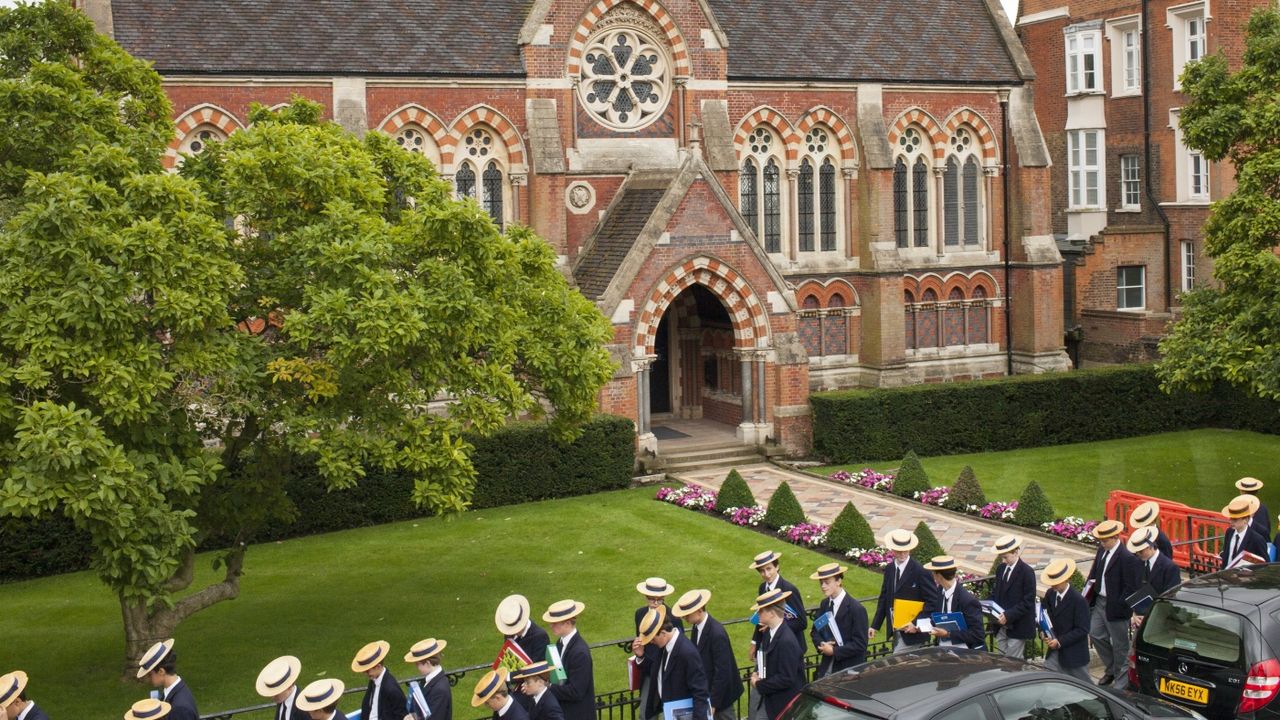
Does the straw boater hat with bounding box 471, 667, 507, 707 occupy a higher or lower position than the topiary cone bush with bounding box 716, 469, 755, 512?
higher

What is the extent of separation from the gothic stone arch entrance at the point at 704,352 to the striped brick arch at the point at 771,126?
412 cm

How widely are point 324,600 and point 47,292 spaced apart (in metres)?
8.51

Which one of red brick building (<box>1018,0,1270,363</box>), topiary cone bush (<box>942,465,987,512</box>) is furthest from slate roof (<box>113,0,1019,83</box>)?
topiary cone bush (<box>942,465,987,512</box>)

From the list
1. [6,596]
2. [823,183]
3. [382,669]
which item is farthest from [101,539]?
[823,183]

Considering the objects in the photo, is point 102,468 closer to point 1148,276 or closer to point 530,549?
point 530,549

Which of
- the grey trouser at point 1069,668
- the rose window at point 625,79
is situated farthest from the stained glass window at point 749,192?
the grey trouser at point 1069,668

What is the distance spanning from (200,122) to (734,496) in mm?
14915

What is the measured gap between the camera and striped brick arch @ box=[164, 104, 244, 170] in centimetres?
3162

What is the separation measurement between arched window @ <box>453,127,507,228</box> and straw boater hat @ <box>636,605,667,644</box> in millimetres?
21778

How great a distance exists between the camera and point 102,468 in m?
15.3

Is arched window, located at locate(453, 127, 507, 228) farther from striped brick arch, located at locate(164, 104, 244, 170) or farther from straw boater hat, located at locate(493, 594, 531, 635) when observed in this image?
straw boater hat, located at locate(493, 594, 531, 635)

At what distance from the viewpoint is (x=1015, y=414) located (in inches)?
1398

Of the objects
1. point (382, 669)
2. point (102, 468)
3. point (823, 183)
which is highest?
point (823, 183)

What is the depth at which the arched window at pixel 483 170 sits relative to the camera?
114 feet
